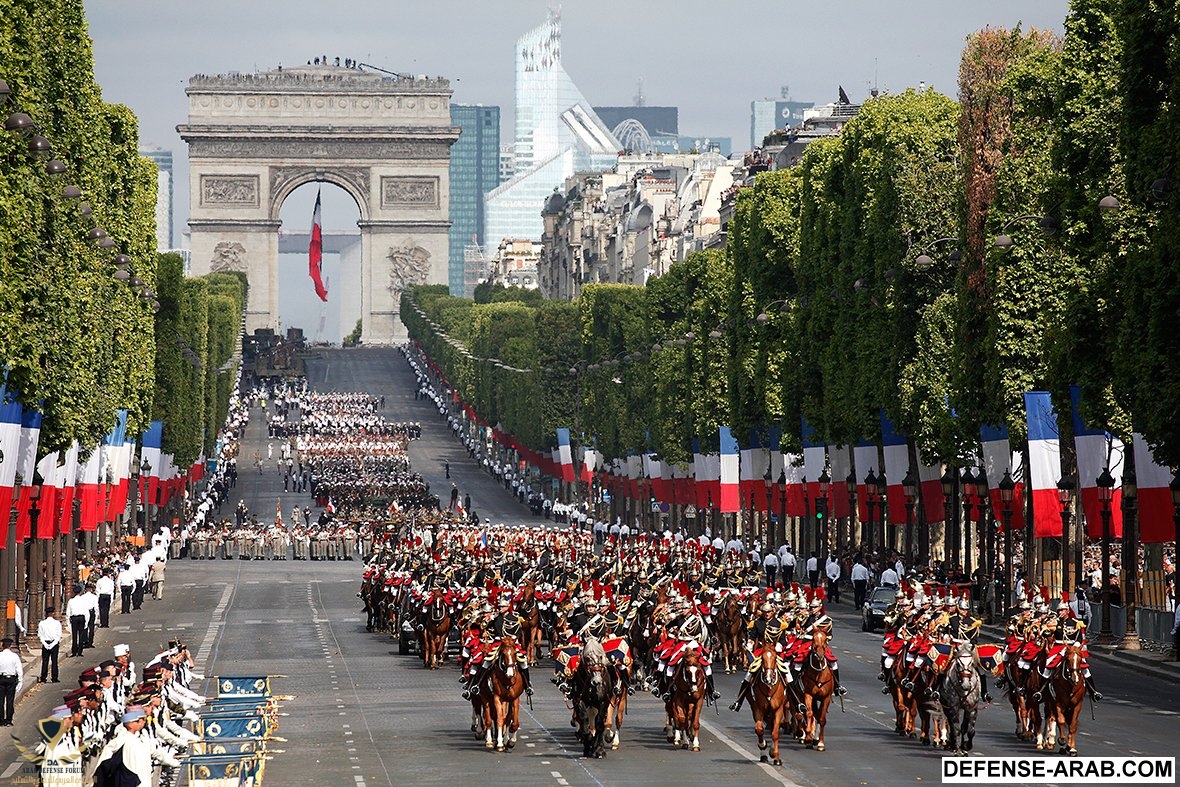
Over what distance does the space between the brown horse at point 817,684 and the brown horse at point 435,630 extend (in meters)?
15.5

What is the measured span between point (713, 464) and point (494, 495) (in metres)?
43.9

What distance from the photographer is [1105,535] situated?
5219 cm

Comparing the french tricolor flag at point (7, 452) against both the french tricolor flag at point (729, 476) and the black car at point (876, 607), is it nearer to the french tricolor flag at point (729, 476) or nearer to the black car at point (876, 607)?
the black car at point (876, 607)

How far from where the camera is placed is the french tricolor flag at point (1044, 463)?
174 ft

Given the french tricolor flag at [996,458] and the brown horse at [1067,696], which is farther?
the french tricolor flag at [996,458]

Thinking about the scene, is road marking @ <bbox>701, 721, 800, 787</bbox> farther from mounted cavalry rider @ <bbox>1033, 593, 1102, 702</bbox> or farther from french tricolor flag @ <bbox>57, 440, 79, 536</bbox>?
french tricolor flag @ <bbox>57, 440, 79, 536</bbox>

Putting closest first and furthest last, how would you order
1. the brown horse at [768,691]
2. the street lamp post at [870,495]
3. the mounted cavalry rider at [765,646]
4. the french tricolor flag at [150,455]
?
1. the brown horse at [768,691]
2. the mounted cavalry rider at [765,646]
3. the street lamp post at [870,495]
4. the french tricolor flag at [150,455]

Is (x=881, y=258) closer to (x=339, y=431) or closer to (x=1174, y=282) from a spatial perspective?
(x=1174, y=282)

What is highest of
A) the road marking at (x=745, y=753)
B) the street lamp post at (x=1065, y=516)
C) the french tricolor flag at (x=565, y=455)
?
the french tricolor flag at (x=565, y=455)

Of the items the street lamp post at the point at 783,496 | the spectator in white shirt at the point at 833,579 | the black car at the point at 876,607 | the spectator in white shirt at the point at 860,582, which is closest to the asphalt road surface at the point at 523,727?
the black car at the point at 876,607

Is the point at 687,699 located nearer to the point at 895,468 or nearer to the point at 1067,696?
the point at 1067,696

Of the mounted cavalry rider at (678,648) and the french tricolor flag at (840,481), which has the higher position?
the french tricolor flag at (840,481)

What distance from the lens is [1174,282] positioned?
4528cm

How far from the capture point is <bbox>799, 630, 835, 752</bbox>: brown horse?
33531 mm
